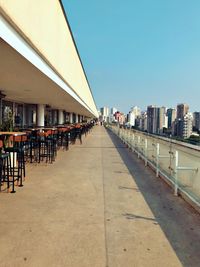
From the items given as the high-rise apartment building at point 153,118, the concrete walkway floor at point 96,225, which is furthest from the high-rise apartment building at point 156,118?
the concrete walkway floor at point 96,225

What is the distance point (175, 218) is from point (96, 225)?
1.05m

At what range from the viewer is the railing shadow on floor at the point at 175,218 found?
2.56m

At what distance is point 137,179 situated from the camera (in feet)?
18.9

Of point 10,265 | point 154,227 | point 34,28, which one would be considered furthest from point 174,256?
point 34,28

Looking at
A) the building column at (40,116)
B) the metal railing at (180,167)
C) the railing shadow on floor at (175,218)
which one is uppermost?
the building column at (40,116)

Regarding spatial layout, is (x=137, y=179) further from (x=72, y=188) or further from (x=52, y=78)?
(x=52, y=78)

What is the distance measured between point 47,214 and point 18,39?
2.45 meters

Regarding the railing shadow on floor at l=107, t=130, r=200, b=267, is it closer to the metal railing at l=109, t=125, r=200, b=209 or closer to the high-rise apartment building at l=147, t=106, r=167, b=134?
the metal railing at l=109, t=125, r=200, b=209

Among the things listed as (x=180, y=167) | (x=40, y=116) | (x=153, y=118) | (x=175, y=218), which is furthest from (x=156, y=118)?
(x=175, y=218)

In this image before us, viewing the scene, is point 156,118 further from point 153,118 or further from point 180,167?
point 180,167

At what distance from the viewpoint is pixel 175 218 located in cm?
344

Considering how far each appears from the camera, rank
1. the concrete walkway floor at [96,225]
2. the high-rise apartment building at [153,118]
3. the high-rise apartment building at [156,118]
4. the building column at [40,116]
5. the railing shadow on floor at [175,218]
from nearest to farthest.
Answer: the concrete walkway floor at [96,225]
the railing shadow on floor at [175,218]
the building column at [40,116]
the high-rise apartment building at [156,118]
the high-rise apartment building at [153,118]

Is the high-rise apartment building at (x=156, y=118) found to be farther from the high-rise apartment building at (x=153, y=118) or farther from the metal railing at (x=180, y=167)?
the metal railing at (x=180, y=167)

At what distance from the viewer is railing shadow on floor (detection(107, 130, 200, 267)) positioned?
101 inches
